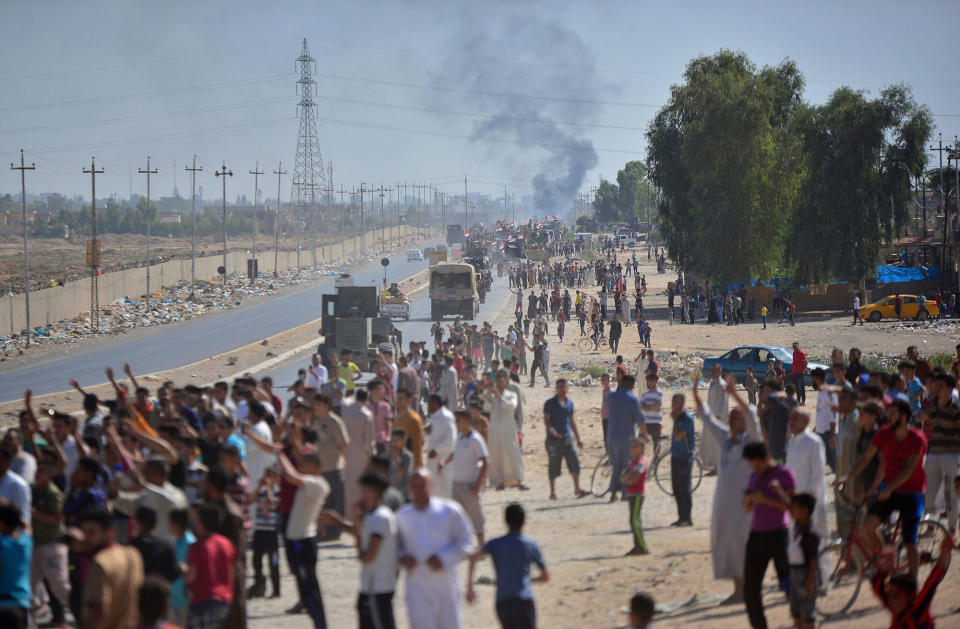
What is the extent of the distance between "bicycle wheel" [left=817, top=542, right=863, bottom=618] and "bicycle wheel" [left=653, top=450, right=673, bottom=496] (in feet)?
15.1

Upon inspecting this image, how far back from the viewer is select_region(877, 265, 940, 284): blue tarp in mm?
55625

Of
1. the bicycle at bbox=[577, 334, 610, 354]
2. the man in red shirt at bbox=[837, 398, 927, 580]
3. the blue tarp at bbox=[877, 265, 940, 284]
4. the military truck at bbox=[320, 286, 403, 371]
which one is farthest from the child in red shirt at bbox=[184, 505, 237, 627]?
the blue tarp at bbox=[877, 265, 940, 284]

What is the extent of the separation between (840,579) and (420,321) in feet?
145

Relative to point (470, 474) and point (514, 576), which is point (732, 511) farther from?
point (470, 474)

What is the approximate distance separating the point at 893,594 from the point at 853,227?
160 feet

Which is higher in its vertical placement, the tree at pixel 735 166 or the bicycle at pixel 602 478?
the tree at pixel 735 166

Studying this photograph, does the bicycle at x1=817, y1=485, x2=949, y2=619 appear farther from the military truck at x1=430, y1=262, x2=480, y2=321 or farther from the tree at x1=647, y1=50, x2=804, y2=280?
the tree at x1=647, y1=50, x2=804, y2=280

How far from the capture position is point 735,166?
53406 millimetres

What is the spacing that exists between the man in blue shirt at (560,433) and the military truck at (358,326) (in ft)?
48.5

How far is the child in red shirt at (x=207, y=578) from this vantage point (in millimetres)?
6598

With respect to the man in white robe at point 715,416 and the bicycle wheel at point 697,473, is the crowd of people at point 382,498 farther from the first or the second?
Result: the bicycle wheel at point 697,473

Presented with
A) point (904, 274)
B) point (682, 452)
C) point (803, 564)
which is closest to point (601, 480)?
point (682, 452)

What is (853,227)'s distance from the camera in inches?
2082

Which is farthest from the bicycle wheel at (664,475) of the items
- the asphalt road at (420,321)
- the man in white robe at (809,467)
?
the asphalt road at (420,321)
